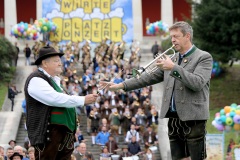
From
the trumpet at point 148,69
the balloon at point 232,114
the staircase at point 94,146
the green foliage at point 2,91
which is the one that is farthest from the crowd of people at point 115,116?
the trumpet at point 148,69

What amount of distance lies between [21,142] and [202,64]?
1813cm

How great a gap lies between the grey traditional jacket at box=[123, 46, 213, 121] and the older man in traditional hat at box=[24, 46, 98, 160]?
0.91 m

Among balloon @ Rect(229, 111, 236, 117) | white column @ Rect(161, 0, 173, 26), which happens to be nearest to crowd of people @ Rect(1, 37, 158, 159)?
balloon @ Rect(229, 111, 236, 117)

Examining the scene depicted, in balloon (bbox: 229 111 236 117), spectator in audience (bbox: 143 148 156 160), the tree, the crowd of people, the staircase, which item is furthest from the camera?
the tree

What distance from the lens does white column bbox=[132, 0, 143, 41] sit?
53.4 metres

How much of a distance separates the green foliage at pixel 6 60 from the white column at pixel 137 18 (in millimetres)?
15548

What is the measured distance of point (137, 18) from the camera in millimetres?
54281

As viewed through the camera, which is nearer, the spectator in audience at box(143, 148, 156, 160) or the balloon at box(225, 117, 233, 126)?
the spectator in audience at box(143, 148, 156, 160)

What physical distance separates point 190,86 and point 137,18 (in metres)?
45.9

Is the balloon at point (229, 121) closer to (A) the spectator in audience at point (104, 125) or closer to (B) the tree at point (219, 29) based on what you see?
(A) the spectator in audience at point (104, 125)

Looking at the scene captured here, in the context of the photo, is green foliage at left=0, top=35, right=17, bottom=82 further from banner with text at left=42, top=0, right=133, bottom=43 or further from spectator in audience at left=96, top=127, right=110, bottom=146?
Answer: spectator in audience at left=96, top=127, right=110, bottom=146

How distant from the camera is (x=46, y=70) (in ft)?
29.0

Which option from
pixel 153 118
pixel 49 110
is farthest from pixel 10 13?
pixel 49 110

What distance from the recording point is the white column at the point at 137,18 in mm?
53438
